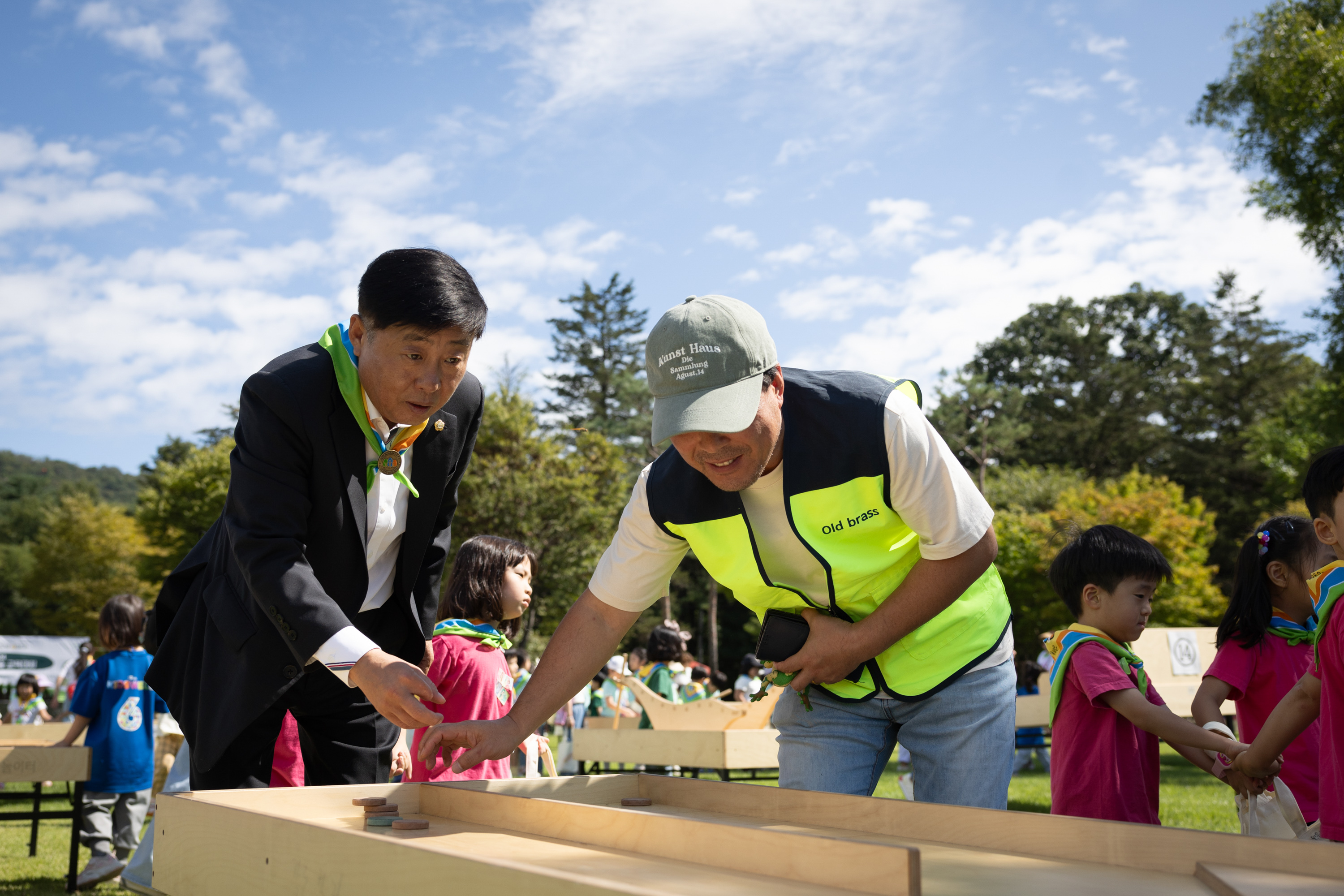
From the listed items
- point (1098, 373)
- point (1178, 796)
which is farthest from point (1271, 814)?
point (1098, 373)

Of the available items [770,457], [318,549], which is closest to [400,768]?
[318,549]

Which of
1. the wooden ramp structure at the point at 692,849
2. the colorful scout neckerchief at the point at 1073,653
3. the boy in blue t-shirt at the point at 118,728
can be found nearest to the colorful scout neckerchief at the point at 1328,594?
the colorful scout neckerchief at the point at 1073,653

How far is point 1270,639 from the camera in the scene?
3.56 metres

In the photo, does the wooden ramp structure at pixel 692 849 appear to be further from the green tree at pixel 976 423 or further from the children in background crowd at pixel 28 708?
the green tree at pixel 976 423

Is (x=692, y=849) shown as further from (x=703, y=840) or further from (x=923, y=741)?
(x=923, y=741)

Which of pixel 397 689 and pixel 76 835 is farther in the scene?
pixel 76 835

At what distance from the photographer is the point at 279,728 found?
104 inches

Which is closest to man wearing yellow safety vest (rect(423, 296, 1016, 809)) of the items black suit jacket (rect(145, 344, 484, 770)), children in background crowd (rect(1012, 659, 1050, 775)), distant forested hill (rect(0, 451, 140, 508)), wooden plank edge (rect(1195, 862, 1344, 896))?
black suit jacket (rect(145, 344, 484, 770))

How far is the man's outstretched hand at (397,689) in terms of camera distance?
6.81 ft

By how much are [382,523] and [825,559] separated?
118 centimetres

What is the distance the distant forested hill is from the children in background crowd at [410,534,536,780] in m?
84.0

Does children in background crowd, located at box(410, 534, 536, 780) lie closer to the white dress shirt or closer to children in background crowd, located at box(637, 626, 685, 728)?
the white dress shirt

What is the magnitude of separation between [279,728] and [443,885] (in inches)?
63.7

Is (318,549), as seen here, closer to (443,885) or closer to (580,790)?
(580,790)
